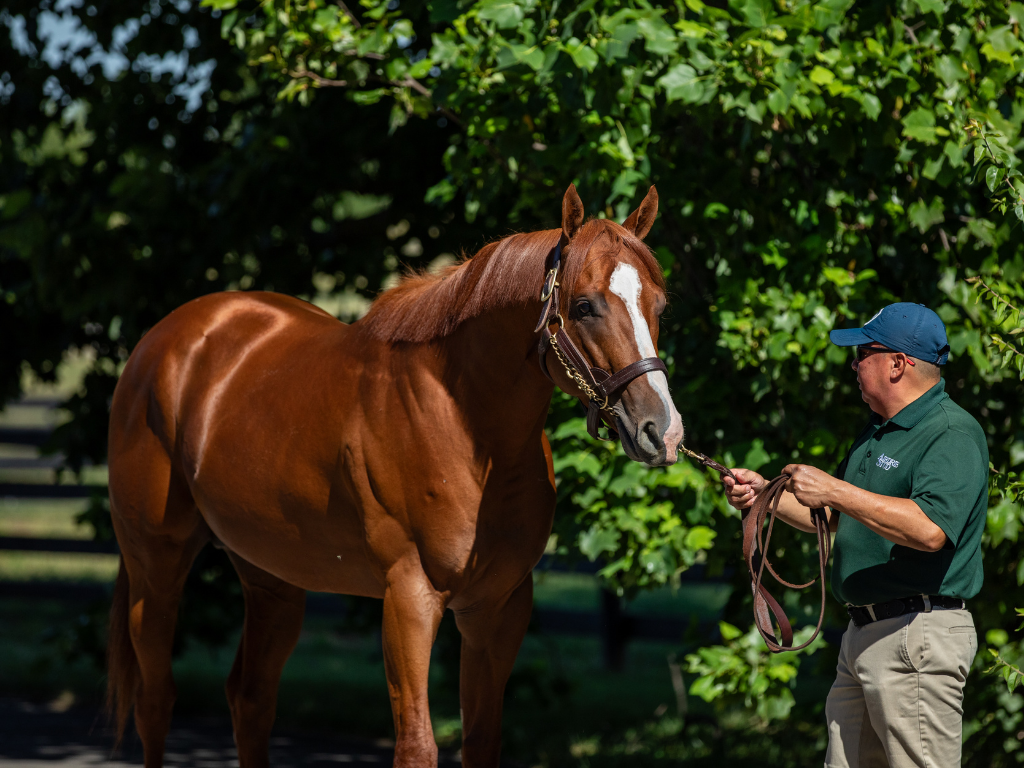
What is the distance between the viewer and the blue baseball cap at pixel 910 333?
2863mm

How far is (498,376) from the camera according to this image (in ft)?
10.8

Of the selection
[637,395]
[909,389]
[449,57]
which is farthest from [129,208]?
[909,389]

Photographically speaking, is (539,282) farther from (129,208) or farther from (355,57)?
(129,208)

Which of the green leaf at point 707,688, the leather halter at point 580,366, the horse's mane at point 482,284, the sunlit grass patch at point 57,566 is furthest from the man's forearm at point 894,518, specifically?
the sunlit grass patch at point 57,566

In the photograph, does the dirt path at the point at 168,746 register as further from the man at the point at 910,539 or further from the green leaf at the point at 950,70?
the green leaf at the point at 950,70

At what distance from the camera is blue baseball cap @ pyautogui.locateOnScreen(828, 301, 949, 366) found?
286 cm

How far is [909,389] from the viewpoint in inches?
115

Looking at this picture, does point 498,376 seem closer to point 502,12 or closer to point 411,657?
point 411,657

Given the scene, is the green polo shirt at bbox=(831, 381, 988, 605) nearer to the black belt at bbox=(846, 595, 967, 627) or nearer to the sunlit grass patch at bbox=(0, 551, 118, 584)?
the black belt at bbox=(846, 595, 967, 627)

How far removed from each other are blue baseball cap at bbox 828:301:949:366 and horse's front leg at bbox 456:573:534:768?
56.2 inches

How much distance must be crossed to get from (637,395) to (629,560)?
5.45ft

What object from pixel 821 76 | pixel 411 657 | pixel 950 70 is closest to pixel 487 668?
pixel 411 657

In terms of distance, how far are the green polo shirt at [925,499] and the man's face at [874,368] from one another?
89 millimetres

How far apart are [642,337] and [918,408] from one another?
78cm
